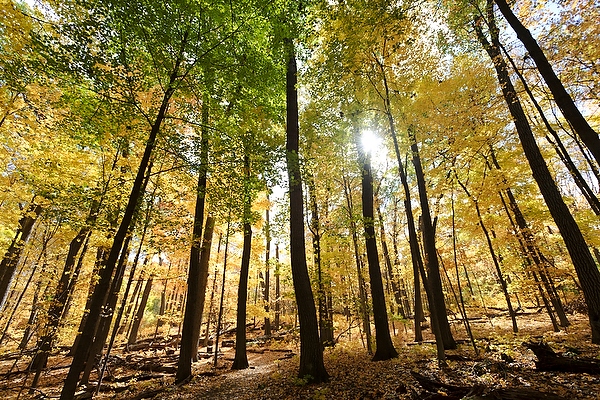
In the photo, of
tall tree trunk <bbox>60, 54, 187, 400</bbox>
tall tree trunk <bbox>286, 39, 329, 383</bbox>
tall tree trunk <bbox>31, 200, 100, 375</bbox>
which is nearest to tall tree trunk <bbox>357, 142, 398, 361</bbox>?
tall tree trunk <bbox>286, 39, 329, 383</bbox>

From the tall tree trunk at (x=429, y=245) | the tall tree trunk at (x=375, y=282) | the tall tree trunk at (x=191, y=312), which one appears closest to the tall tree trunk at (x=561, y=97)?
the tall tree trunk at (x=429, y=245)

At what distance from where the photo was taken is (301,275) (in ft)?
22.5

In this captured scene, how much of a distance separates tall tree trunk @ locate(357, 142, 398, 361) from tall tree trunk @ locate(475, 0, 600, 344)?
4.56 m

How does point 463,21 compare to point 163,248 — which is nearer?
point 463,21

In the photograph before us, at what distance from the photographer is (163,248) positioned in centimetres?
845

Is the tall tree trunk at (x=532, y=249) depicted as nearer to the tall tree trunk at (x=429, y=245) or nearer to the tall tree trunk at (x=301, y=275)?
the tall tree trunk at (x=429, y=245)

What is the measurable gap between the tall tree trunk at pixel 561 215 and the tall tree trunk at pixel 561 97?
1.25 metres

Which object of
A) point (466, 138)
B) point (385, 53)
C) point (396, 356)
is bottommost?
point (396, 356)

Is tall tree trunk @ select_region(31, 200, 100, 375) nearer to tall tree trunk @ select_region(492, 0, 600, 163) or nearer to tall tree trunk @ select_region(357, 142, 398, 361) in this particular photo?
tall tree trunk @ select_region(357, 142, 398, 361)

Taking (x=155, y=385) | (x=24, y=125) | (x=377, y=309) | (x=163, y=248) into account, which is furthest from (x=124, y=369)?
(x=377, y=309)

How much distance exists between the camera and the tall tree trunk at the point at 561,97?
15.6 ft

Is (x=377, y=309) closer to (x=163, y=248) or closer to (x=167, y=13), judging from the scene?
(x=163, y=248)

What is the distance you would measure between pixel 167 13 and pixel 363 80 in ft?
18.6

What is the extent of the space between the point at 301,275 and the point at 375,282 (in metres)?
3.55
